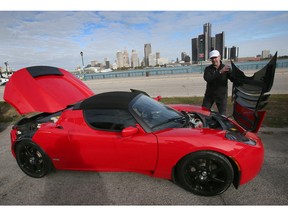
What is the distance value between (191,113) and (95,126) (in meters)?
1.72

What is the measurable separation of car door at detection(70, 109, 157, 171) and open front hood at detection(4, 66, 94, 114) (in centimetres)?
83

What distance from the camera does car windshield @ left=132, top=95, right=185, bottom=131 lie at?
2.81 metres

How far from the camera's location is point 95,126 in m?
2.83

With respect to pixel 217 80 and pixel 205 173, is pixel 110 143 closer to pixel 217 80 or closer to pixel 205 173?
pixel 205 173

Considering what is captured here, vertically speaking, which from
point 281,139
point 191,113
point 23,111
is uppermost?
point 23,111

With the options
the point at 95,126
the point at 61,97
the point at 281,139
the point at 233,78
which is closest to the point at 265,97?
the point at 233,78

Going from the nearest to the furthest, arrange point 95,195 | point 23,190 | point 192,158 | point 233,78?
1. point 192,158
2. point 95,195
3. point 23,190
4. point 233,78

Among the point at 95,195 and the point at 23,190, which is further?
the point at 23,190

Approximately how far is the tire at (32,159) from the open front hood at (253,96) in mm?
3032

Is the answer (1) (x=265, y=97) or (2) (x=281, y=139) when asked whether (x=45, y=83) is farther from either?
(2) (x=281, y=139)

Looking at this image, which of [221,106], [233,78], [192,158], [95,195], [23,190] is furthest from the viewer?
[221,106]

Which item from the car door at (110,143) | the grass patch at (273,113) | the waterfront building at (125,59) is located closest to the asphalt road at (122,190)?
the car door at (110,143)

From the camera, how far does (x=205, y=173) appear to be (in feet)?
8.41

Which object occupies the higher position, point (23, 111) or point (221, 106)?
point (23, 111)
